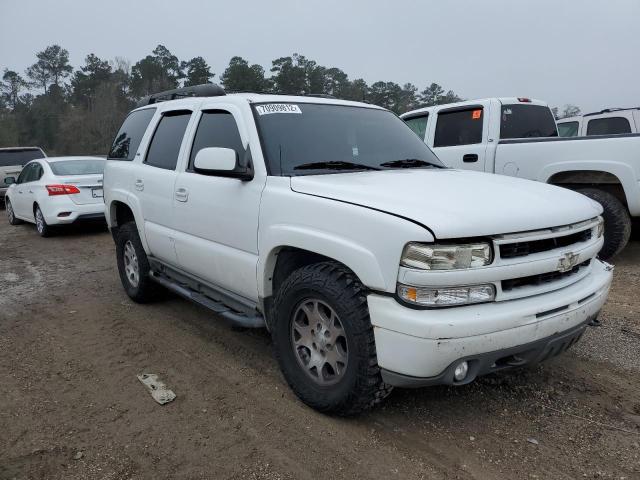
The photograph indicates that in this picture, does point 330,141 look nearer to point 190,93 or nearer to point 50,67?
point 190,93

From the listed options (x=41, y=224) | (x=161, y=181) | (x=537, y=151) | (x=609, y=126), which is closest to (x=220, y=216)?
Result: (x=161, y=181)

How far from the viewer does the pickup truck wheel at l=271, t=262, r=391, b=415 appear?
8.50 feet

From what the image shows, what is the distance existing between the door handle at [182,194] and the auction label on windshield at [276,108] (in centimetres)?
92

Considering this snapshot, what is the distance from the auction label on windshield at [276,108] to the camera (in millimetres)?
3564

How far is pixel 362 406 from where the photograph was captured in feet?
8.92

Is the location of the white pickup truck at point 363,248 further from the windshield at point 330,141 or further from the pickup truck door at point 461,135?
the pickup truck door at point 461,135

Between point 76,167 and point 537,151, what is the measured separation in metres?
8.17

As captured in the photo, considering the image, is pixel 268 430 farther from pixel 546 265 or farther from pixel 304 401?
pixel 546 265

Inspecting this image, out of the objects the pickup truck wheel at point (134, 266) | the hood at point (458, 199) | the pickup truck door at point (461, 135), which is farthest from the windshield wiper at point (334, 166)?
the pickup truck door at point (461, 135)

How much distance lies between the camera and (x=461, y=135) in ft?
24.0

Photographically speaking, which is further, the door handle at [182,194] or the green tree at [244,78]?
the green tree at [244,78]

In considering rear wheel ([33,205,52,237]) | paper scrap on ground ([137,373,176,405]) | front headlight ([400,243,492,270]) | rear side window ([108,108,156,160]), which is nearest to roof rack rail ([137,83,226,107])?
rear side window ([108,108,156,160])

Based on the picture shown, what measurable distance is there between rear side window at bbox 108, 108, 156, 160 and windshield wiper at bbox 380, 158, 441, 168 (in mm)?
2635

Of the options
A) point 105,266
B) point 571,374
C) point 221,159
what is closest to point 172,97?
point 221,159
